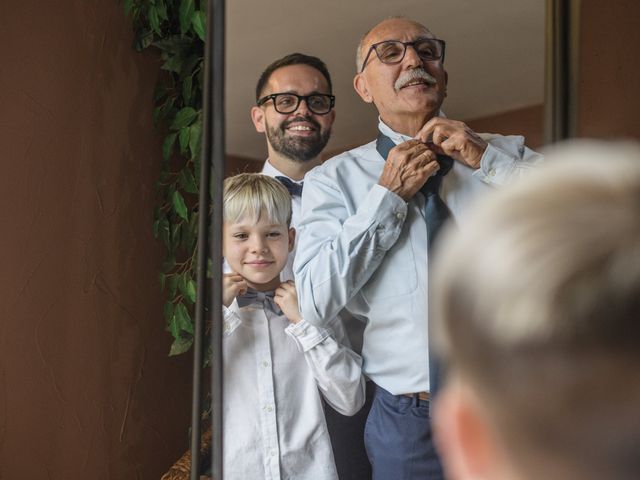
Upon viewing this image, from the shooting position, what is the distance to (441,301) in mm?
556

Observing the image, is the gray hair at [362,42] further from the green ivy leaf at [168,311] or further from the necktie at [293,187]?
the green ivy leaf at [168,311]

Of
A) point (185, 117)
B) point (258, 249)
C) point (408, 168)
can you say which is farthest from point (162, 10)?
point (408, 168)

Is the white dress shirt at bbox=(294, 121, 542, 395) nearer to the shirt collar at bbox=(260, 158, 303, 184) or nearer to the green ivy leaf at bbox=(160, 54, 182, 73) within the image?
the shirt collar at bbox=(260, 158, 303, 184)

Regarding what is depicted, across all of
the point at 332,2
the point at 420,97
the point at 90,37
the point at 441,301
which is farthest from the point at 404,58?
the point at 441,301

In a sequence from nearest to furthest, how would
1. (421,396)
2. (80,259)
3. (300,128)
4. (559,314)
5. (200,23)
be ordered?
(559,314) → (421,396) → (300,128) → (200,23) → (80,259)

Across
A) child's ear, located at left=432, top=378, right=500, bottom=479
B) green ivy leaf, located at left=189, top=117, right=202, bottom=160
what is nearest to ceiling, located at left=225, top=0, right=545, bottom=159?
green ivy leaf, located at left=189, top=117, right=202, bottom=160

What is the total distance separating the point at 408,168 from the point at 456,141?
0.12m

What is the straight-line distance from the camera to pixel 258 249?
1.85 metres

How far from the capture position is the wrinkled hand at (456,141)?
5.84 ft

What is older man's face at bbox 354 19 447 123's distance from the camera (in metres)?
1.79

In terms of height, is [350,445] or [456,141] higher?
[456,141]

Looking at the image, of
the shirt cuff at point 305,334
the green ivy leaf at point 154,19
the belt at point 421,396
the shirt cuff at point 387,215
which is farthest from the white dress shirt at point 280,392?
the green ivy leaf at point 154,19

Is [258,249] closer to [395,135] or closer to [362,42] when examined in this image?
[395,135]

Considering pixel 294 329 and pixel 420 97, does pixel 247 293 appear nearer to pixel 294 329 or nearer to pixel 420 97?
pixel 294 329
